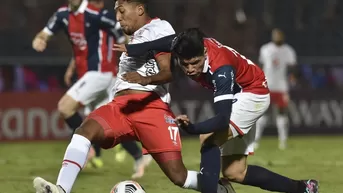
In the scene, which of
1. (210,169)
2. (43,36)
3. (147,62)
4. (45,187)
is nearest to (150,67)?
(147,62)

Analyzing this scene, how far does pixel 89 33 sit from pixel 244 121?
4504mm

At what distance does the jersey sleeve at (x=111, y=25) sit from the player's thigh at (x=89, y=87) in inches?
21.5

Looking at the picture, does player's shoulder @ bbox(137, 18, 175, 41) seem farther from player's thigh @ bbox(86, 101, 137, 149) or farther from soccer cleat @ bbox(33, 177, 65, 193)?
soccer cleat @ bbox(33, 177, 65, 193)

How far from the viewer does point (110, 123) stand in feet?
23.8

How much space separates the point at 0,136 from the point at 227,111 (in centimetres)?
1109

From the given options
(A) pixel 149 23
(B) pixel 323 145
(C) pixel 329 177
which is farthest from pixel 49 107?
(A) pixel 149 23

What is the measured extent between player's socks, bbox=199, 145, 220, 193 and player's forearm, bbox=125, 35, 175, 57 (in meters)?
0.94

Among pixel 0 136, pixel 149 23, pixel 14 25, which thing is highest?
pixel 149 23

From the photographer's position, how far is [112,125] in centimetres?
725

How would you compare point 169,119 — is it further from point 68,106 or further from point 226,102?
point 68,106

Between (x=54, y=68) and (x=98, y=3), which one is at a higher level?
(x=98, y=3)

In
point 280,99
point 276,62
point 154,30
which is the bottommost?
point 280,99

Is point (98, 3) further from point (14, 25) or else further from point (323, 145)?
point (14, 25)

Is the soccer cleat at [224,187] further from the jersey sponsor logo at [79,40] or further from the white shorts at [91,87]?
the jersey sponsor logo at [79,40]
